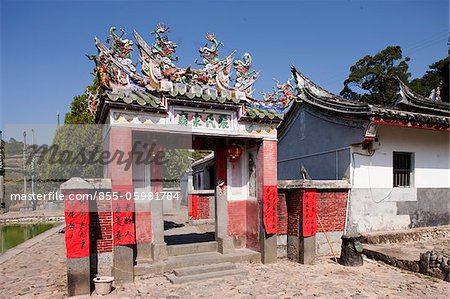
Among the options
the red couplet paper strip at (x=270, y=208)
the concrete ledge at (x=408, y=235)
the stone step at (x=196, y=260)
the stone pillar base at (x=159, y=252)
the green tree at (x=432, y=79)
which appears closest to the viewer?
the stone step at (x=196, y=260)

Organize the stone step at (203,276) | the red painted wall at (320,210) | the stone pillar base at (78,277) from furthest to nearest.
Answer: the red painted wall at (320,210)
the stone step at (203,276)
the stone pillar base at (78,277)

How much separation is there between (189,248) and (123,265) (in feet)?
7.20

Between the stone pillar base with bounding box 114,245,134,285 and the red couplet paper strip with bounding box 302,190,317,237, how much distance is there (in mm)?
4511

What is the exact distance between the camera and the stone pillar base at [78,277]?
6.29 m

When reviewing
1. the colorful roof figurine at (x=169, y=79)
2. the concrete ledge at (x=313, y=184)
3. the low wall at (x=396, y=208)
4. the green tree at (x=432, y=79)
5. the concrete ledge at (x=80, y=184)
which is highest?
the green tree at (x=432, y=79)

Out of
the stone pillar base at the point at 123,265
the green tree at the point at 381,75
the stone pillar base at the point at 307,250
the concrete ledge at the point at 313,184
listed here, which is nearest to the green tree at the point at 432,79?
the green tree at the point at 381,75

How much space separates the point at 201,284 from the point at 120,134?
3.77 m

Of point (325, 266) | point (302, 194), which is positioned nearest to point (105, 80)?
point (302, 194)

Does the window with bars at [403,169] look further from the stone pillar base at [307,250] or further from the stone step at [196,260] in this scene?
the stone step at [196,260]

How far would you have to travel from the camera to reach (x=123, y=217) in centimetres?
687

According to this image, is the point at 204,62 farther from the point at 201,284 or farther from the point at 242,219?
the point at 201,284

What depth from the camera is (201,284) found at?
7051 millimetres

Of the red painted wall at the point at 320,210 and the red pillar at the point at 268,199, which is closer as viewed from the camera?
the red pillar at the point at 268,199

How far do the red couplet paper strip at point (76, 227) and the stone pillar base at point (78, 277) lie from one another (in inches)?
4.8
